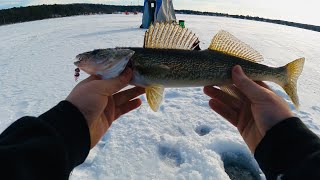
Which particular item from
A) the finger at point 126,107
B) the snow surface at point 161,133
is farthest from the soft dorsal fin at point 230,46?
the snow surface at point 161,133

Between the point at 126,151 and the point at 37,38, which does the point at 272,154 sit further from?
the point at 37,38

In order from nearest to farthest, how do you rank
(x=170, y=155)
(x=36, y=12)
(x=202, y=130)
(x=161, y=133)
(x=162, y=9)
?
(x=170, y=155) → (x=161, y=133) → (x=202, y=130) → (x=162, y=9) → (x=36, y=12)

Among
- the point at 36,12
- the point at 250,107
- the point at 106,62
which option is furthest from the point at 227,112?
the point at 36,12

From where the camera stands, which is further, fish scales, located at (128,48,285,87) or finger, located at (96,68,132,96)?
fish scales, located at (128,48,285,87)

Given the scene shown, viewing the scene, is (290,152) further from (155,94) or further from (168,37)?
(168,37)

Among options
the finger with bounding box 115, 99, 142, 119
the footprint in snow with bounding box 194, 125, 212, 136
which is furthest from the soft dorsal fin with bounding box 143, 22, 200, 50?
the footprint in snow with bounding box 194, 125, 212, 136

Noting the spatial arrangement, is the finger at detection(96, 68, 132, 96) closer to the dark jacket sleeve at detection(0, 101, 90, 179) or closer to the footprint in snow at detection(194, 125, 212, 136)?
the dark jacket sleeve at detection(0, 101, 90, 179)
